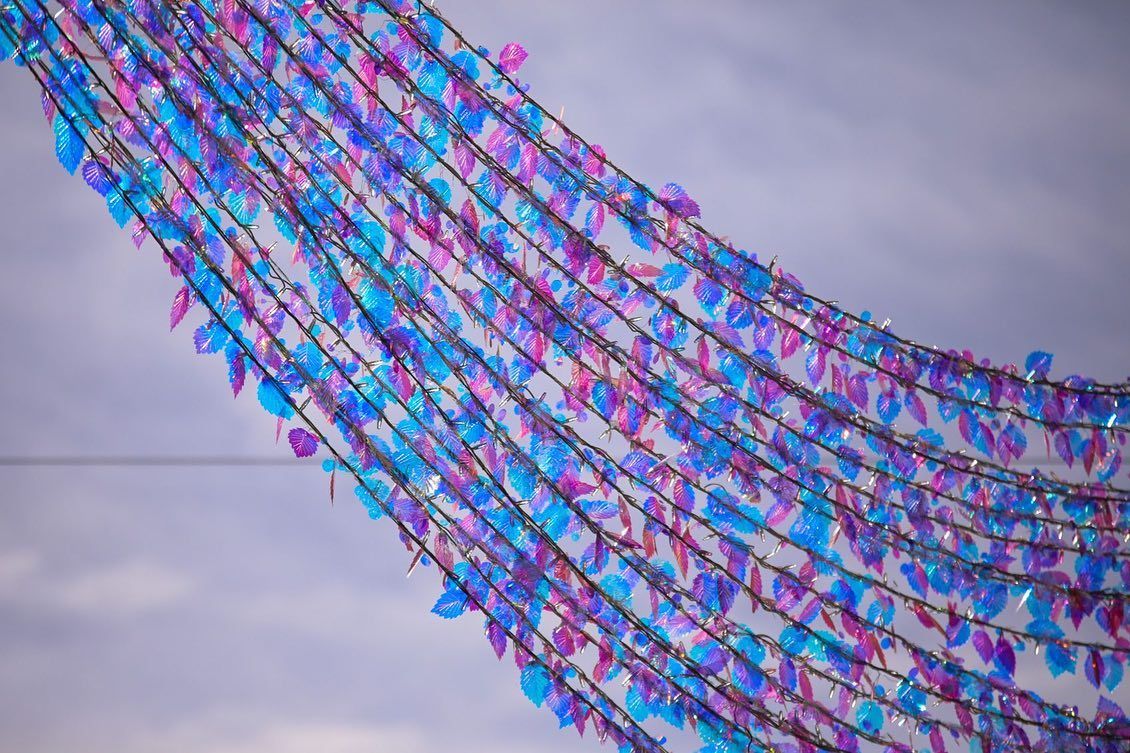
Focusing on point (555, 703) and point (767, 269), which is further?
point (767, 269)

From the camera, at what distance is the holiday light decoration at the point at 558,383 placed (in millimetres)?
1057

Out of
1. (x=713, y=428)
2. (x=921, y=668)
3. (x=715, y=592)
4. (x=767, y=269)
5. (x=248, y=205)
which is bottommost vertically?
(x=921, y=668)

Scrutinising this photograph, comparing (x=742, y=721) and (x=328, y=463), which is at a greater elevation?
→ (x=328, y=463)

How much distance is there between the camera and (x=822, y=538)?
3.91 ft

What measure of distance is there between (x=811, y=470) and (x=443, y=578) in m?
0.43

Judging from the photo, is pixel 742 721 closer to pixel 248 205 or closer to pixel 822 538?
pixel 822 538

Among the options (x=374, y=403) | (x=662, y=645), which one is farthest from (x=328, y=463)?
(x=662, y=645)

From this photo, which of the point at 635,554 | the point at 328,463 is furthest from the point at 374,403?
the point at 635,554

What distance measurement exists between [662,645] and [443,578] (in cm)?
23

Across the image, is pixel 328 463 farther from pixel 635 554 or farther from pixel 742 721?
pixel 742 721

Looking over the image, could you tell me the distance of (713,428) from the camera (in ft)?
3.79

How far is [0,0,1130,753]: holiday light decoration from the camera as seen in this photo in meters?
1.06

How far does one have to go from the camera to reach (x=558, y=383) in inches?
41.2

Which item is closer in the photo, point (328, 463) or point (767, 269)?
point (328, 463)
